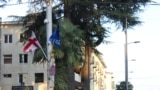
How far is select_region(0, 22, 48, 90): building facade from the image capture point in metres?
84.4

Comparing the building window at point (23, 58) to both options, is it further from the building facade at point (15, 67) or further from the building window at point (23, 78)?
the building window at point (23, 78)

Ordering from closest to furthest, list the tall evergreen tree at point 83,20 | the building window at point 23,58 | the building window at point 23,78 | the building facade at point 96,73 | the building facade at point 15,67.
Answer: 1. the tall evergreen tree at point 83,20
2. the building window at point 23,78
3. the building facade at point 15,67
4. the building window at point 23,58
5. the building facade at point 96,73

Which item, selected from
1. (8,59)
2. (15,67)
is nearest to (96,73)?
(15,67)

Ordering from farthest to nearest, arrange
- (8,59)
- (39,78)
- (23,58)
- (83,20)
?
(23,58), (8,59), (39,78), (83,20)

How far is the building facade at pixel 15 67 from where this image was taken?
8438 cm

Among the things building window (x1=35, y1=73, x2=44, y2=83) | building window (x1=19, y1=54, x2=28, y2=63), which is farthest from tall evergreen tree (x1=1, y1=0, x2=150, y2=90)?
building window (x1=19, y1=54, x2=28, y2=63)

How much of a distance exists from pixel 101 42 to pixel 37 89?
139 ft

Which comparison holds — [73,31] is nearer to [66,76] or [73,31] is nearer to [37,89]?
[66,76]

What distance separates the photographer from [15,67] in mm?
85188

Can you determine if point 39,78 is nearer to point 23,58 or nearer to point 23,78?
point 23,78

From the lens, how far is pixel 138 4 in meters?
A: 39.1

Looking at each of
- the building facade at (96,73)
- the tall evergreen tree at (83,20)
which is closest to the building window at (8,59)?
the building facade at (96,73)

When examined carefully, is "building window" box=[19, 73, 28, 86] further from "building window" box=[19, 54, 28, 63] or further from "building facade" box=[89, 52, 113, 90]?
"building facade" box=[89, 52, 113, 90]

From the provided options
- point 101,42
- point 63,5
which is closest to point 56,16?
point 63,5
